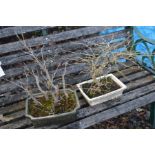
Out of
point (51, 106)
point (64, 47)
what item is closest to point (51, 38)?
point (64, 47)

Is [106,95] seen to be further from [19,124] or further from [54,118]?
[19,124]

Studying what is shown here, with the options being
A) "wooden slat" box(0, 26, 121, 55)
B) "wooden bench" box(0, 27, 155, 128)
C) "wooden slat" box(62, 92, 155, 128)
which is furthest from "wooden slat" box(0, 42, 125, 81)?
"wooden slat" box(62, 92, 155, 128)

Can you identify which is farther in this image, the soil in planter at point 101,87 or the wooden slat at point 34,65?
the wooden slat at point 34,65

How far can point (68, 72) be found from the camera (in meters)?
2.58

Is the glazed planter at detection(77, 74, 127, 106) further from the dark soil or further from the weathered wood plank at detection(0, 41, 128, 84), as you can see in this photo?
the dark soil

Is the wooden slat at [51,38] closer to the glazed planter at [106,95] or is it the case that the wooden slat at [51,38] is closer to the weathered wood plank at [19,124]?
the glazed planter at [106,95]

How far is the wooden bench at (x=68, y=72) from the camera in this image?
2248 millimetres

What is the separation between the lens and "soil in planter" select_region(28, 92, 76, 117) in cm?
215

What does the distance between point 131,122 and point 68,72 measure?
0.77 m

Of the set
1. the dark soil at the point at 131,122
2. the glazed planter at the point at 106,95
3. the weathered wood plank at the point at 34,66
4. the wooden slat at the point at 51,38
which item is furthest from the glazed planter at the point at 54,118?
the dark soil at the point at 131,122

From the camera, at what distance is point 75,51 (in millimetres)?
2584

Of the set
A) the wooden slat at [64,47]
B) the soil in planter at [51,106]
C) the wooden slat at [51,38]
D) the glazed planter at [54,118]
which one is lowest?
the glazed planter at [54,118]

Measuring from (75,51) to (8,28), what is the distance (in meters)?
0.59

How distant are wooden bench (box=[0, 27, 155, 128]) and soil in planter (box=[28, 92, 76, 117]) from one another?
0.10 metres
